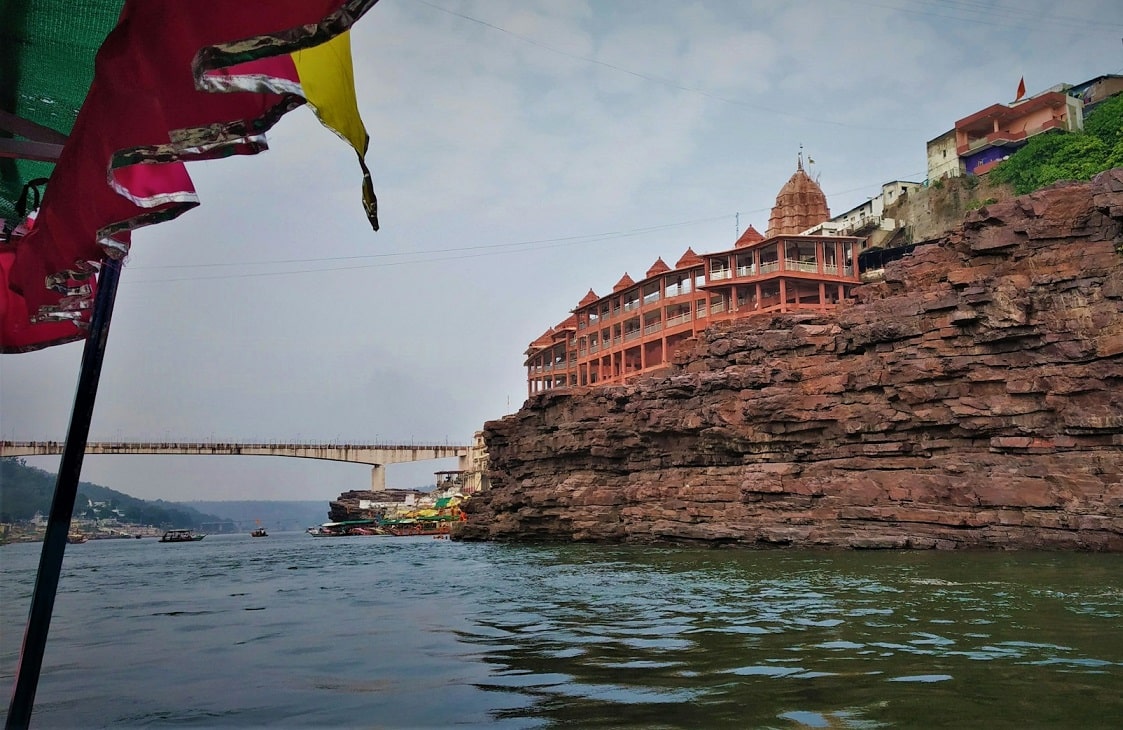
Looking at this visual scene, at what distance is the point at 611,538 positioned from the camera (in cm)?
2977

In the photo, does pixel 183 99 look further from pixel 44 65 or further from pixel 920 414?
pixel 920 414

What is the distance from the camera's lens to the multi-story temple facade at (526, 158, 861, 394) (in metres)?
40.9

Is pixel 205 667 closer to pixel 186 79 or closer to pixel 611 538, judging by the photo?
pixel 186 79

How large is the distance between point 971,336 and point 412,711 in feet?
74.0

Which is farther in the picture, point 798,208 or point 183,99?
point 798,208

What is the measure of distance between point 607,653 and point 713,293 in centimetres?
3730

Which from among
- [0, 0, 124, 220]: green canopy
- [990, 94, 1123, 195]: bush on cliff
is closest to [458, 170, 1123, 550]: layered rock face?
[990, 94, 1123, 195]: bush on cliff

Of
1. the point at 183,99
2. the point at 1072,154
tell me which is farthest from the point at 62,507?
the point at 1072,154

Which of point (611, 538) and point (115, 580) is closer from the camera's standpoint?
point (115, 580)

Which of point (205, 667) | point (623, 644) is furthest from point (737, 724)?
point (205, 667)

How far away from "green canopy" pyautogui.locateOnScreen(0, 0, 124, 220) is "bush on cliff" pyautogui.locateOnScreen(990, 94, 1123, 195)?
4162cm

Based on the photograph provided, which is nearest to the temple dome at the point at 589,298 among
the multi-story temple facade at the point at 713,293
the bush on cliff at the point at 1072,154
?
the multi-story temple facade at the point at 713,293

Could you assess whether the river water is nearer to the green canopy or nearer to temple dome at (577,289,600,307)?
the green canopy

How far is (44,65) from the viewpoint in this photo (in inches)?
136
